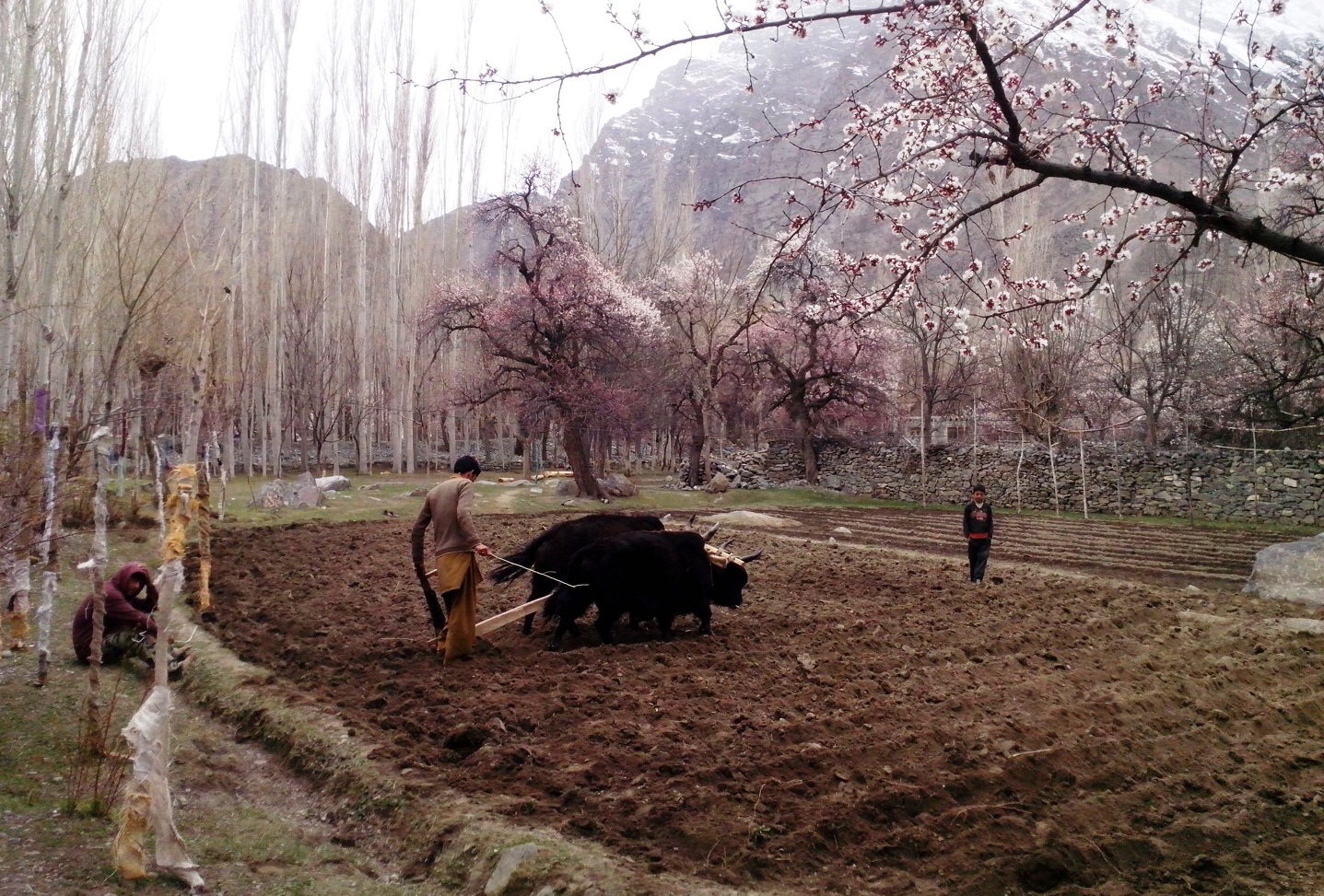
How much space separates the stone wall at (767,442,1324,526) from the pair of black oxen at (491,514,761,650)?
1957 cm

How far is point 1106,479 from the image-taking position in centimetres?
2731

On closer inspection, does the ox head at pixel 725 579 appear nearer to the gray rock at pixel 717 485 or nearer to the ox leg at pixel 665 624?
the ox leg at pixel 665 624

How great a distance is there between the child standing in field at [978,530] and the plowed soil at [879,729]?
39.2 inches

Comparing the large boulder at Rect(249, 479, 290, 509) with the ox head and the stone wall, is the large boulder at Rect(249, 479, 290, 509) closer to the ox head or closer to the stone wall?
the ox head

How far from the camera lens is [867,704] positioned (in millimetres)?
6398

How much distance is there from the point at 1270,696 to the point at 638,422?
1153 inches

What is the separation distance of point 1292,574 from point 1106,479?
54.4 ft

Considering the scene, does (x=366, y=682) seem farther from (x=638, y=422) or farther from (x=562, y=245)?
(x=638, y=422)

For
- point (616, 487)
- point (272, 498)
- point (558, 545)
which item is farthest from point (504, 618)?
point (616, 487)

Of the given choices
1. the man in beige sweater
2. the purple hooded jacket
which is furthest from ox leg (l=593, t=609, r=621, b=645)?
the purple hooded jacket

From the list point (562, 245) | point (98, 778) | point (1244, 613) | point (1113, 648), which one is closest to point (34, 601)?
point (98, 778)

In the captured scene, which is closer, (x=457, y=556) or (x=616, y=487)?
(x=457, y=556)

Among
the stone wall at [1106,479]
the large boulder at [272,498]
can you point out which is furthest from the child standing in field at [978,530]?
the large boulder at [272,498]

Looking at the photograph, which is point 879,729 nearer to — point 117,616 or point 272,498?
point 117,616
